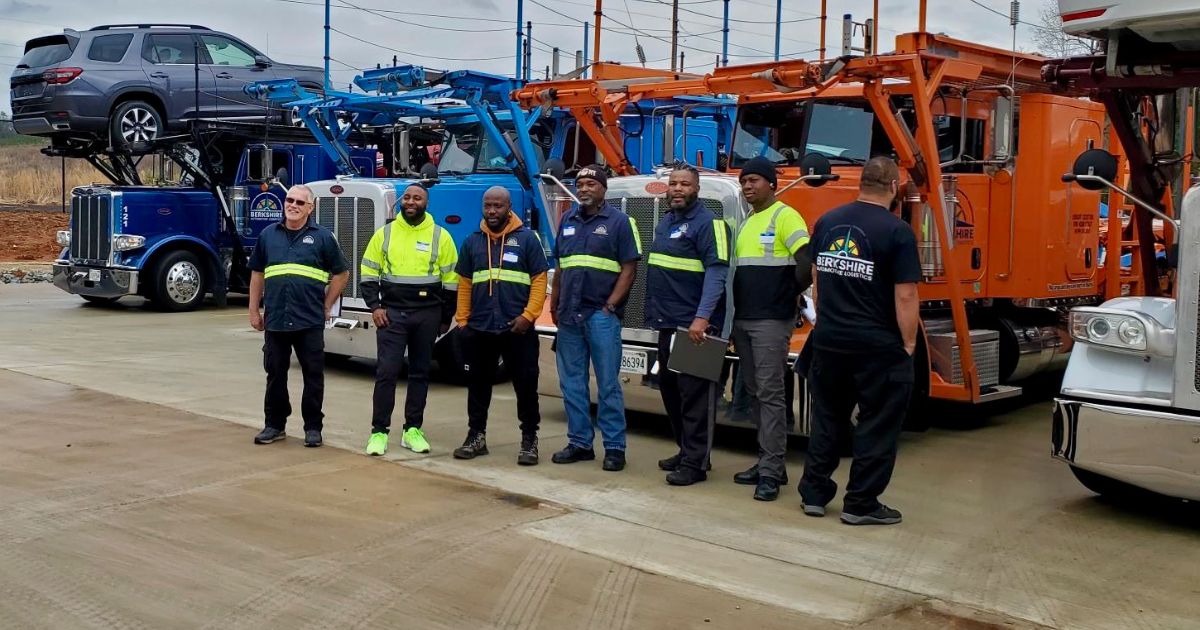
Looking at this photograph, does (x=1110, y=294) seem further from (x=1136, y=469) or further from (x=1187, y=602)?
(x=1187, y=602)

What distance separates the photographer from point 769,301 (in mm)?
7320

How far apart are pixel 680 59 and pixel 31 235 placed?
853 inches

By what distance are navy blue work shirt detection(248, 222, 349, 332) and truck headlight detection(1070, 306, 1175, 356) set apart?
191 inches

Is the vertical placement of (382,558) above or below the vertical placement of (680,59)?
below

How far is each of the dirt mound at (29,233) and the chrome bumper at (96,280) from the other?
1007 centimetres

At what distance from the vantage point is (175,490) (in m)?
6.97

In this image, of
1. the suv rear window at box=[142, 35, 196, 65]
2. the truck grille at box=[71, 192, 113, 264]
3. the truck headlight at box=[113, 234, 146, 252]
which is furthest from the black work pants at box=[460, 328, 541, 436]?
the suv rear window at box=[142, 35, 196, 65]

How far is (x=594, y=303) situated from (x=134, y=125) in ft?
46.0

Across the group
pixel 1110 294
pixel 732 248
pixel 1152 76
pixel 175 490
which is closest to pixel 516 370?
pixel 732 248

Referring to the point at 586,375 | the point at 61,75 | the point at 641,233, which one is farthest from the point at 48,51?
the point at 586,375

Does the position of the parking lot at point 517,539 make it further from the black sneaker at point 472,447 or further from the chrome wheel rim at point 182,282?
the chrome wheel rim at point 182,282

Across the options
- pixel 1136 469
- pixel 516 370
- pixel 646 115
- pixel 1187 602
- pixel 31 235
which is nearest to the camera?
pixel 1187 602

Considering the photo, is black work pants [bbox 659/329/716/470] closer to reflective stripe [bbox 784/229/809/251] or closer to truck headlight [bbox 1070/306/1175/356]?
reflective stripe [bbox 784/229/809/251]

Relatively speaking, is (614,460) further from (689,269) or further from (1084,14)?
(1084,14)
